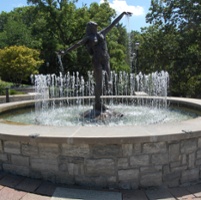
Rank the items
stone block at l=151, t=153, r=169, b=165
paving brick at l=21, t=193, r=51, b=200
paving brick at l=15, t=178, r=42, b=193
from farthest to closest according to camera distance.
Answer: stone block at l=151, t=153, r=169, b=165 → paving brick at l=15, t=178, r=42, b=193 → paving brick at l=21, t=193, r=51, b=200

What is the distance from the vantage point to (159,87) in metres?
15.1

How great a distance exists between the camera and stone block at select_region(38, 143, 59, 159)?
338 centimetres

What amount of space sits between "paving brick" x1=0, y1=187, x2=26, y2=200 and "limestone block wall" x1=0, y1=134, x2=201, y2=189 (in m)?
0.41

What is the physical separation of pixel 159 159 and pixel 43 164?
1561 mm

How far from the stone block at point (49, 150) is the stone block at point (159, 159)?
127cm

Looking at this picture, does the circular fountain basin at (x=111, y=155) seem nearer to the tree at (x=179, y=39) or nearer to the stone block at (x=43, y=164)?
the stone block at (x=43, y=164)

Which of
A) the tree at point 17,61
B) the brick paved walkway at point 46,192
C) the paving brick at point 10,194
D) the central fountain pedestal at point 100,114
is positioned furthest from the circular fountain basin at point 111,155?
the tree at point 17,61

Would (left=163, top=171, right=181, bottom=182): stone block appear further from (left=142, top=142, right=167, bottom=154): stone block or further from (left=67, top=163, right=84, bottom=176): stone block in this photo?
(left=67, top=163, right=84, bottom=176): stone block

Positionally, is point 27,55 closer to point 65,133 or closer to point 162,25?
point 162,25

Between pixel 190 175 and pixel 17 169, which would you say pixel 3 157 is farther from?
pixel 190 175

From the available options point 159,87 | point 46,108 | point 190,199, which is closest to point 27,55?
point 159,87

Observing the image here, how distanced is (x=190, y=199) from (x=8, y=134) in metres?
2.50

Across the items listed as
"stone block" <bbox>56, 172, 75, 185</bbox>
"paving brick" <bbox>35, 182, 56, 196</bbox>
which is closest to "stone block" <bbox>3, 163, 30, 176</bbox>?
"paving brick" <bbox>35, 182, 56, 196</bbox>

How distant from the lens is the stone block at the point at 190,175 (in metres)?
3.50
